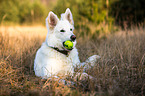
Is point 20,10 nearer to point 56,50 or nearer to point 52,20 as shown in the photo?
point 52,20

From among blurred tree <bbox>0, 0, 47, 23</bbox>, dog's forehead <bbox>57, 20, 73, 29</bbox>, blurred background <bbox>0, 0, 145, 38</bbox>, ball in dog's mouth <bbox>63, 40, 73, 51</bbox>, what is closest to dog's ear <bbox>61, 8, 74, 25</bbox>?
dog's forehead <bbox>57, 20, 73, 29</bbox>

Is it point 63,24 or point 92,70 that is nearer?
point 92,70

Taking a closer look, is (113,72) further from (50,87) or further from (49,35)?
(49,35)

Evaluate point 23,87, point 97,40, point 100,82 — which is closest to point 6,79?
point 23,87

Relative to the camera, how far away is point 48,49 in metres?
3.40

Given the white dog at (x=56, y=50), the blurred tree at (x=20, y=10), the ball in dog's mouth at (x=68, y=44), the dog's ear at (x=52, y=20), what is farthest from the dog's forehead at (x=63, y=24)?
the blurred tree at (x=20, y=10)

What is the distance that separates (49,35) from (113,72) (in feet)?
5.76

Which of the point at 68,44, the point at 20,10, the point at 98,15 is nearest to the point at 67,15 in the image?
the point at 68,44

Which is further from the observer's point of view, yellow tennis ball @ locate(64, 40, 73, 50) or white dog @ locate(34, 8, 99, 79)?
white dog @ locate(34, 8, 99, 79)

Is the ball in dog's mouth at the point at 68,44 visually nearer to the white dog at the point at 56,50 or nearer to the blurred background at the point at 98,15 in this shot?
the white dog at the point at 56,50

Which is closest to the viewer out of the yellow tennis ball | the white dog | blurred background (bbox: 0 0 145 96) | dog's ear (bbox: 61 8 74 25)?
blurred background (bbox: 0 0 145 96)

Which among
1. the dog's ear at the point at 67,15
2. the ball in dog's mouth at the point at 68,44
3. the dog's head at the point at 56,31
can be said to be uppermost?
the dog's ear at the point at 67,15

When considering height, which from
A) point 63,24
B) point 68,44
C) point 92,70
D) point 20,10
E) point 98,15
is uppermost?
point 20,10

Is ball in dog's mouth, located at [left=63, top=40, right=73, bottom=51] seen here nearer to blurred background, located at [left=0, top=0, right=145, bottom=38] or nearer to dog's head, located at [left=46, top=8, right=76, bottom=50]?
dog's head, located at [left=46, top=8, right=76, bottom=50]
